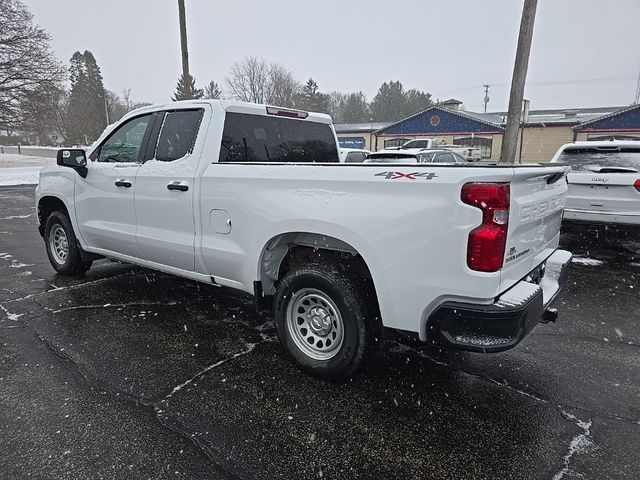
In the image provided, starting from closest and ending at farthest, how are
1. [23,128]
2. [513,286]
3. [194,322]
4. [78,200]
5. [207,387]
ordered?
1. [513,286]
2. [207,387]
3. [194,322]
4. [78,200]
5. [23,128]

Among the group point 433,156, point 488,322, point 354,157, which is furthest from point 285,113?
point 354,157

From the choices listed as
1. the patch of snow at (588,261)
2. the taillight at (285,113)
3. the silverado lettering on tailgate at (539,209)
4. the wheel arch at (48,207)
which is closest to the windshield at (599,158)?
the patch of snow at (588,261)

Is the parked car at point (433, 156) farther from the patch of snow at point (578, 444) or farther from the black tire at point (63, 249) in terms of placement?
the patch of snow at point (578, 444)

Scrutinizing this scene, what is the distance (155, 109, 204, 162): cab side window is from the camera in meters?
3.88

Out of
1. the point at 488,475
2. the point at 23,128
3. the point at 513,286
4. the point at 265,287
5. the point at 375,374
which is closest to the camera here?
the point at 488,475

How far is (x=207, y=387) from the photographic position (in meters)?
3.08

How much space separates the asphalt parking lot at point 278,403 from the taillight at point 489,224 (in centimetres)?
110

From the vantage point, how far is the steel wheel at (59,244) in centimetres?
555

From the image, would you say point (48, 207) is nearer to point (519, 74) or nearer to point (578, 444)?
point (578, 444)

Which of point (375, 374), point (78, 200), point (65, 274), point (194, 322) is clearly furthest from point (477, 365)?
point (65, 274)

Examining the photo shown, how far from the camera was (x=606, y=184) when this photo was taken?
6.30m

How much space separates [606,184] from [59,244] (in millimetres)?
7739

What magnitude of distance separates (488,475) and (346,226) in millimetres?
1606

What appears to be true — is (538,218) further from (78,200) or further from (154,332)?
(78,200)
